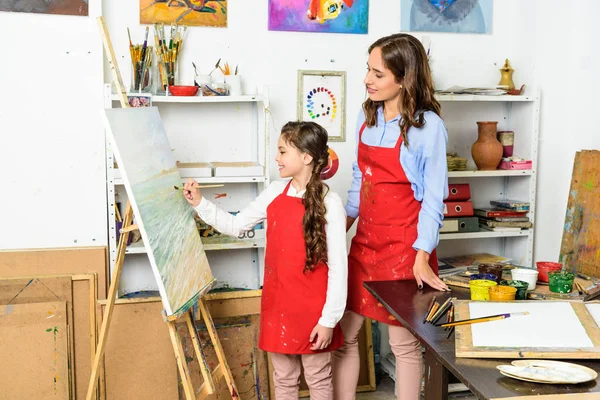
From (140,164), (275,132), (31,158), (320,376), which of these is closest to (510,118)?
(275,132)

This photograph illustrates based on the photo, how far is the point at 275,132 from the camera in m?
3.23

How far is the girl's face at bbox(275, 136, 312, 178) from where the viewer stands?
2.30m

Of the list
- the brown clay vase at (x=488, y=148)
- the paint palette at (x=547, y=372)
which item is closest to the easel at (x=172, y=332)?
the paint palette at (x=547, y=372)

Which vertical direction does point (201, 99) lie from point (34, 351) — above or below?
above

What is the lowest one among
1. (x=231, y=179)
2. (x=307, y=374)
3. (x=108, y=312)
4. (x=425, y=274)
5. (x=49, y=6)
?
(x=307, y=374)

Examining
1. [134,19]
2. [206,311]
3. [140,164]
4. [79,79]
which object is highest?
[134,19]

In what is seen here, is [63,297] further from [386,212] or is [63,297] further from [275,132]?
[386,212]

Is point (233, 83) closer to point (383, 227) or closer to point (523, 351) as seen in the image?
point (383, 227)

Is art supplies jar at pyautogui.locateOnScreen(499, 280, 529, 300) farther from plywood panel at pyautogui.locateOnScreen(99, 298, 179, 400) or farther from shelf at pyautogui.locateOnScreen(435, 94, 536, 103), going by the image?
plywood panel at pyautogui.locateOnScreen(99, 298, 179, 400)

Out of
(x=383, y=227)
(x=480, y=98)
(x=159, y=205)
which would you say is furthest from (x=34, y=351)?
(x=480, y=98)

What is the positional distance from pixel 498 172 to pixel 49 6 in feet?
7.36

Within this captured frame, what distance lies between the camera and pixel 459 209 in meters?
3.30

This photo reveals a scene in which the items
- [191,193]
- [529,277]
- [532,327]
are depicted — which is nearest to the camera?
[532,327]

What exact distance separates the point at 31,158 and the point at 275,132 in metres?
1.13
